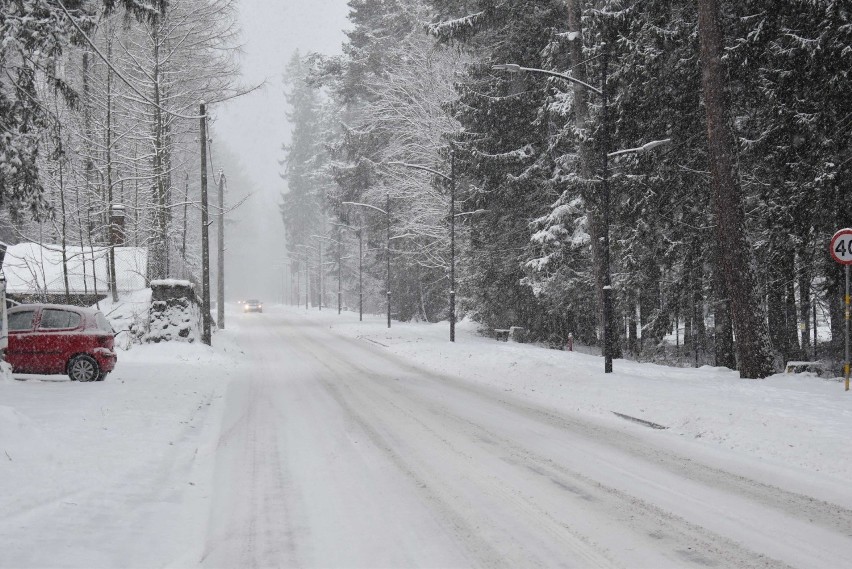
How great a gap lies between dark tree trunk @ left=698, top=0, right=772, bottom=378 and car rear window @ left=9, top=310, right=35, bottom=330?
51.2 ft

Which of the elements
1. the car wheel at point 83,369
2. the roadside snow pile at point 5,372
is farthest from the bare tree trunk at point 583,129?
the roadside snow pile at point 5,372

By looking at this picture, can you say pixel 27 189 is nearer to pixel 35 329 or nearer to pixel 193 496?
pixel 35 329

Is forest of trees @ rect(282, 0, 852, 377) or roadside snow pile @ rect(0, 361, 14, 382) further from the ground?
forest of trees @ rect(282, 0, 852, 377)

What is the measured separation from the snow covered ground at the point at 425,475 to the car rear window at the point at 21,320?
137cm

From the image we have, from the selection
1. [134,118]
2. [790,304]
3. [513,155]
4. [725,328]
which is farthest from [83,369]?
[790,304]

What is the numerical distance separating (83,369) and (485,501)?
10.9 metres

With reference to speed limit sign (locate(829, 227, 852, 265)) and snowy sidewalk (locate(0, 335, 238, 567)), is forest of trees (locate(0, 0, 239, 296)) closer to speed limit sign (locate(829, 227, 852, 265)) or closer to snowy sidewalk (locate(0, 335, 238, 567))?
snowy sidewalk (locate(0, 335, 238, 567))

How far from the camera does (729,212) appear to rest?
46.2 feet

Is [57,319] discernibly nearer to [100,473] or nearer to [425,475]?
[100,473]

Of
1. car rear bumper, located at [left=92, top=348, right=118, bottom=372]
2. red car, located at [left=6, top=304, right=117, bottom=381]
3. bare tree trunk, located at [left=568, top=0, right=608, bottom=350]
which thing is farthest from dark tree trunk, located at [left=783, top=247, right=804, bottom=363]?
red car, located at [left=6, top=304, right=117, bottom=381]

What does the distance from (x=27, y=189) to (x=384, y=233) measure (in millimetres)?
33231

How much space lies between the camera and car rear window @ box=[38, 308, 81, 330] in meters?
13.4

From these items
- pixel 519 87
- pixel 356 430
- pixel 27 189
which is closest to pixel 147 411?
pixel 356 430

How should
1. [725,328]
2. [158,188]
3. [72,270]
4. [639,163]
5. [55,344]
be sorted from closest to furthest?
[55,344] → [639,163] → [725,328] → [158,188] → [72,270]
